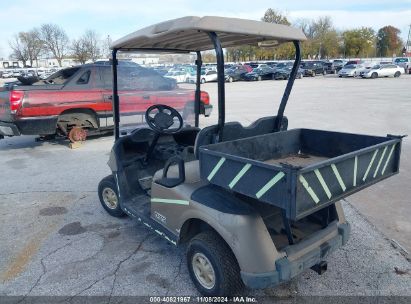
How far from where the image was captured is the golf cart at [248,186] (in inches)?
81.2

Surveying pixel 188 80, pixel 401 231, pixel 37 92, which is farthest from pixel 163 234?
pixel 37 92

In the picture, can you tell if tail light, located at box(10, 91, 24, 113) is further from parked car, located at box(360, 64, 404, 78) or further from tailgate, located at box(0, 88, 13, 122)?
parked car, located at box(360, 64, 404, 78)

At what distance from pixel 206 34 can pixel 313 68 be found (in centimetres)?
3567

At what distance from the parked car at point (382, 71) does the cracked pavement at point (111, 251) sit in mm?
28249

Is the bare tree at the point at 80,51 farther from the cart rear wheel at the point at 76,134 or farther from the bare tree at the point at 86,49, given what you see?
the cart rear wheel at the point at 76,134

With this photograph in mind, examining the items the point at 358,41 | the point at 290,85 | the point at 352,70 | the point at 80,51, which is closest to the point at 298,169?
the point at 290,85

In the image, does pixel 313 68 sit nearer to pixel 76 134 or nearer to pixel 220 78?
pixel 76 134

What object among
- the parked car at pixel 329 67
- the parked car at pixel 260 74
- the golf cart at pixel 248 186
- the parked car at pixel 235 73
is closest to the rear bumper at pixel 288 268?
the golf cart at pixel 248 186

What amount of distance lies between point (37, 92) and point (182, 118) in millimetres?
4075

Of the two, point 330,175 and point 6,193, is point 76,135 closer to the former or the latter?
point 6,193

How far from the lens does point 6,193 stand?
192 inches

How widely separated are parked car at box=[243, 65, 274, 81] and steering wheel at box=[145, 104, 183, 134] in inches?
1092

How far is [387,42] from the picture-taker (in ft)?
246

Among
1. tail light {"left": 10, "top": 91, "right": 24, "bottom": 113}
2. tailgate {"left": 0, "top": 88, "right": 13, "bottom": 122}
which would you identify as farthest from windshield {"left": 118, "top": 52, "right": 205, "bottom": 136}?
tailgate {"left": 0, "top": 88, "right": 13, "bottom": 122}
